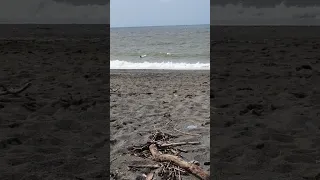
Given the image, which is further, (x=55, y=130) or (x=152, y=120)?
(x=152, y=120)

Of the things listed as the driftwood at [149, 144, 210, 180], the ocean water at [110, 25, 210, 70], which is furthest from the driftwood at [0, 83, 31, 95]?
the ocean water at [110, 25, 210, 70]

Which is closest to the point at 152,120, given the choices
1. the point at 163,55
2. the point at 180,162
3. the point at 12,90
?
the point at 180,162

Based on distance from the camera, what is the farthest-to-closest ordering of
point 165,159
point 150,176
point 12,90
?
point 12,90, point 165,159, point 150,176

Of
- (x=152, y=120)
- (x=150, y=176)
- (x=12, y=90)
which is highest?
(x=12, y=90)

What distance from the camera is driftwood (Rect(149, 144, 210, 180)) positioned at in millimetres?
2759

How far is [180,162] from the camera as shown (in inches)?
117

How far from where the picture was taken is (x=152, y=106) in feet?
17.7

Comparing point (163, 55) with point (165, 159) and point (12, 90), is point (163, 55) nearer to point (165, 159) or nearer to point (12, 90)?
point (12, 90)

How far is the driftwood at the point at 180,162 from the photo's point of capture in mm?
2759

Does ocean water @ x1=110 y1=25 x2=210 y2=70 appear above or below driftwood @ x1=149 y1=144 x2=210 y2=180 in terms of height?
above

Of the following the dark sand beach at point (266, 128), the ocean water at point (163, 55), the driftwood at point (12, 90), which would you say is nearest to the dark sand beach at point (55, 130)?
the driftwood at point (12, 90)

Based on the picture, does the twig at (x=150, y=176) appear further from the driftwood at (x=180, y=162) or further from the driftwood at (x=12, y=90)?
the driftwood at (x=12, y=90)

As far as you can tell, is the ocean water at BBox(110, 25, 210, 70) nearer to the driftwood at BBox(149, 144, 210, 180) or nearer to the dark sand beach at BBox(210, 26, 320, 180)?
the dark sand beach at BBox(210, 26, 320, 180)

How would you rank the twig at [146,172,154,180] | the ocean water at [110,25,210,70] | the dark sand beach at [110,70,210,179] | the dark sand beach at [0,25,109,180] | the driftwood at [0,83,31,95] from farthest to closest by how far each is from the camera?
the ocean water at [110,25,210,70] → the driftwood at [0,83,31,95] → the dark sand beach at [110,70,210,179] → the dark sand beach at [0,25,109,180] → the twig at [146,172,154,180]
